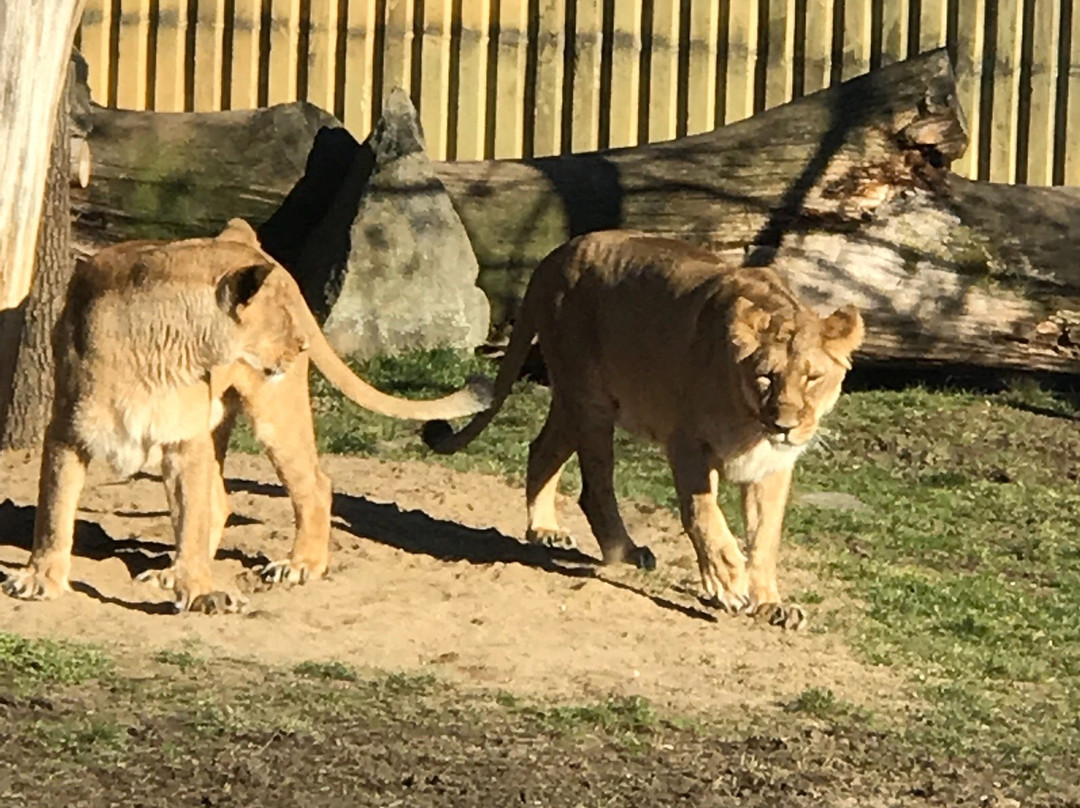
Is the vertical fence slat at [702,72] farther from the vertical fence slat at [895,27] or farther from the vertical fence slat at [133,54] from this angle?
the vertical fence slat at [133,54]

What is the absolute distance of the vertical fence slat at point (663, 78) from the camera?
12977 millimetres

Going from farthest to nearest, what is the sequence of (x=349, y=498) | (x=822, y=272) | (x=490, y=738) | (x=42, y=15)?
(x=822, y=272) < (x=349, y=498) < (x=42, y=15) < (x=490, y=738)

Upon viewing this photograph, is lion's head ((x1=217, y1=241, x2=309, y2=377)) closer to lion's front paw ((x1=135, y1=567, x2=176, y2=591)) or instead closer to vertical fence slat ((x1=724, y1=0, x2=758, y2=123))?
lion's front paw ((x1=135, y1=567, x2=176, y2=591))

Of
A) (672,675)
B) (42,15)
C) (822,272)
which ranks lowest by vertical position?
(672,675)

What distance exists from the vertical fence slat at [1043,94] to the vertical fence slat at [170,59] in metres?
4.62

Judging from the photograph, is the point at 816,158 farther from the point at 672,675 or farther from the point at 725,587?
the point at 672,675

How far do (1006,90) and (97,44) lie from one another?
4.95 metres

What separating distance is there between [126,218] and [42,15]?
159 inches

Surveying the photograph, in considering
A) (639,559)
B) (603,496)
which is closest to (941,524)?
(639,559)

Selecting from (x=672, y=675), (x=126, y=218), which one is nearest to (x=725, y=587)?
(x=672, y=675)

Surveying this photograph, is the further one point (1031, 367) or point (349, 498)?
point (1031, 367)

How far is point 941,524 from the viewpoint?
9.55 meters

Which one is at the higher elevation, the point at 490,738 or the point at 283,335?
the point at 283,335

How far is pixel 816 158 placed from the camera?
11.4 metres
